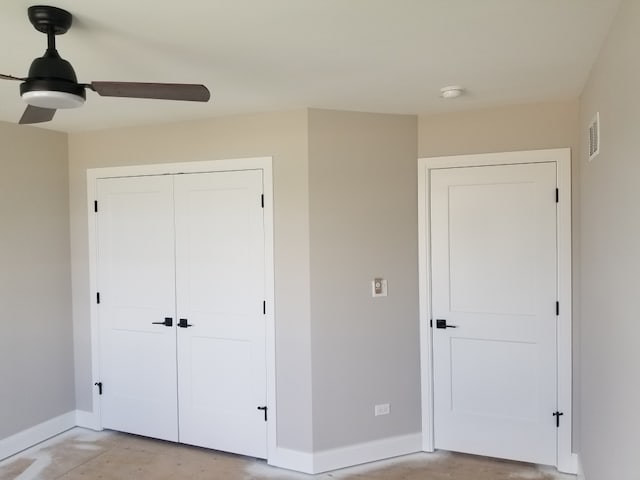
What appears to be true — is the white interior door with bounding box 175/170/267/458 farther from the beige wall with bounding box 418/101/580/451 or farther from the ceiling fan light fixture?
the ceiling fan light fixture

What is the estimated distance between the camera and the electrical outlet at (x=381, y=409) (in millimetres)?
3307

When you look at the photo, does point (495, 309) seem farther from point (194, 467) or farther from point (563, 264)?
point (194, 467)

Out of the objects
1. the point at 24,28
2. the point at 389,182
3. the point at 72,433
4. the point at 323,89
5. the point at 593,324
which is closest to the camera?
the point at 24,28

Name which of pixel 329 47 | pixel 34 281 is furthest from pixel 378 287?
pixel 34 281

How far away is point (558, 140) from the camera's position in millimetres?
3066

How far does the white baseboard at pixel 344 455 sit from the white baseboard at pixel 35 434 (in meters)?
1.78

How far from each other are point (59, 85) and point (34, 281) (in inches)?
96.1

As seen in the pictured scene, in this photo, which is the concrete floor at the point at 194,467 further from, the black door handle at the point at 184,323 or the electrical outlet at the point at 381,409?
the black door handle at the point at 184,323

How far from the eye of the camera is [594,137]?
93.4 inches

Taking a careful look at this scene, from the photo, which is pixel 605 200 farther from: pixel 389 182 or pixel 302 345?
pixel 302 345

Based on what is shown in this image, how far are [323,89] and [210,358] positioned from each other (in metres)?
2.04

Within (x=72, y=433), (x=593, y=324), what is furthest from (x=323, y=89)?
(x=72, y=433)

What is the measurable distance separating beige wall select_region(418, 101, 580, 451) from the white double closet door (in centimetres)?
127

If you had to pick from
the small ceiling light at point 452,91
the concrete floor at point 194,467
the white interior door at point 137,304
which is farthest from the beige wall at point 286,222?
the small ceiling light at point 452,91
